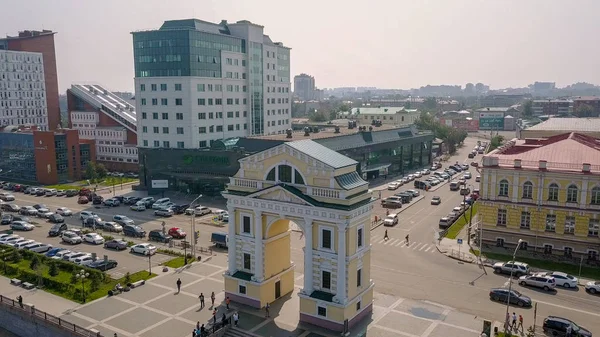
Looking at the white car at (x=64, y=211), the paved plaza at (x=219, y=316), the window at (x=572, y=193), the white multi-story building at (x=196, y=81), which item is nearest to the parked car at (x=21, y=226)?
the white car at (x=64, y=211)

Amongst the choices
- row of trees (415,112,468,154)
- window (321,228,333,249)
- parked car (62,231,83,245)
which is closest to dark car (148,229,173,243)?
parked car (62,231,83,245)

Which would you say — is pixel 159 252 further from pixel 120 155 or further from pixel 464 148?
pixel 464 148

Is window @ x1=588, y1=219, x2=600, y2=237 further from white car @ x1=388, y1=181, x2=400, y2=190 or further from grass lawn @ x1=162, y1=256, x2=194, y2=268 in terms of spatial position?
white car @ x1=388, y1=181, x2=400, y2=190

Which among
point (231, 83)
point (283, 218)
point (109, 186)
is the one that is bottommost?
point (109, 186)

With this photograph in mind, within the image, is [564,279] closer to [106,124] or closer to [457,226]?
[457,226]

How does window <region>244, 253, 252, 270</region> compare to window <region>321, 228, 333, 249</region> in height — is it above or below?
below

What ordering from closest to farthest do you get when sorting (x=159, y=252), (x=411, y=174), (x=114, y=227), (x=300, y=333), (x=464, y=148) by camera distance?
(x=300, y=333) < (x=159, y=252) < (x=114, y=227) < (x=411, y=174) < (x=464, y=148)

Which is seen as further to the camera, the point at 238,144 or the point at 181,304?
the point at 238,144

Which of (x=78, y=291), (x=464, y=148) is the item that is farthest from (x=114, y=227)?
(x=464, y=148)
